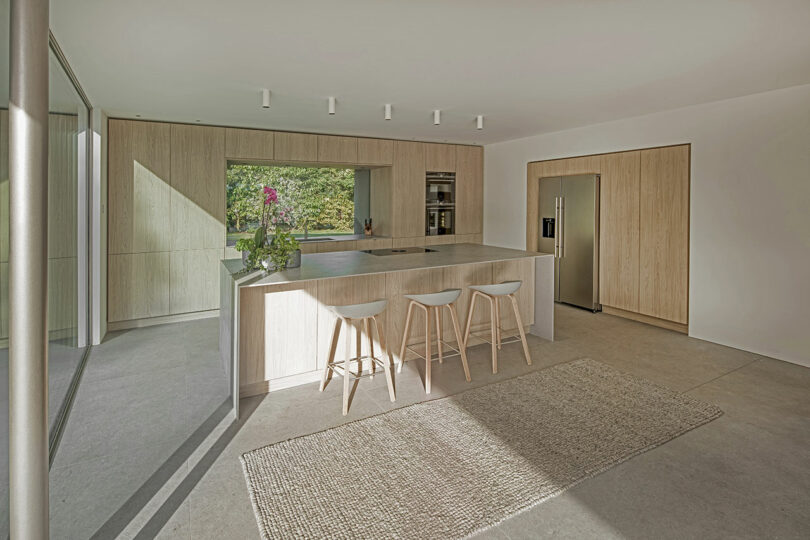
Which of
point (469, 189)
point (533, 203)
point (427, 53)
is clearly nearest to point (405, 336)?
point (427, 53)

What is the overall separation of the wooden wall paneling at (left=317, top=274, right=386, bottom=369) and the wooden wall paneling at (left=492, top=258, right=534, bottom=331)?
1.30 meters

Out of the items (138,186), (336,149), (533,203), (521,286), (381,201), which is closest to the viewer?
(521,286)

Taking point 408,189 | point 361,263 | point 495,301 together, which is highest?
point 408,189

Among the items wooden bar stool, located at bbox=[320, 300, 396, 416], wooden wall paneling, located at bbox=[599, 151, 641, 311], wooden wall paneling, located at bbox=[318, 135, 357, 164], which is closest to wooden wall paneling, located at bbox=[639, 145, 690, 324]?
wooden wall paneling, located at bbox=[599, 151, 641, 311]

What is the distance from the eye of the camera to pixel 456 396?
10.6 ft

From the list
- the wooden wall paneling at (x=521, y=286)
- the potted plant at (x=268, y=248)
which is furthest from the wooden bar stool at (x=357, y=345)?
the wooden wall paneling at (x=521, y=286)

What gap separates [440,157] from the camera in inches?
277

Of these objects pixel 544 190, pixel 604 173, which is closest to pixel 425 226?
pixel 544 190

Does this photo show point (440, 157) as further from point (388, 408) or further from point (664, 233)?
point (388, 408)

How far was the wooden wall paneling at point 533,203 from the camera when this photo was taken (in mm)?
6559

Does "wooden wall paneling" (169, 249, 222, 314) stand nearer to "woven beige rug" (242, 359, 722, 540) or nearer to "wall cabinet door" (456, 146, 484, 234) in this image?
"woven beige rug" (242, 359, 722, 540)

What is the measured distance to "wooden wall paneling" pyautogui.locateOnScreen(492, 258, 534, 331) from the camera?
448 centimetres

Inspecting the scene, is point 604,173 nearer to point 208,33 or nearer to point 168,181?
point 208,33

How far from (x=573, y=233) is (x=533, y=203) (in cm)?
86
